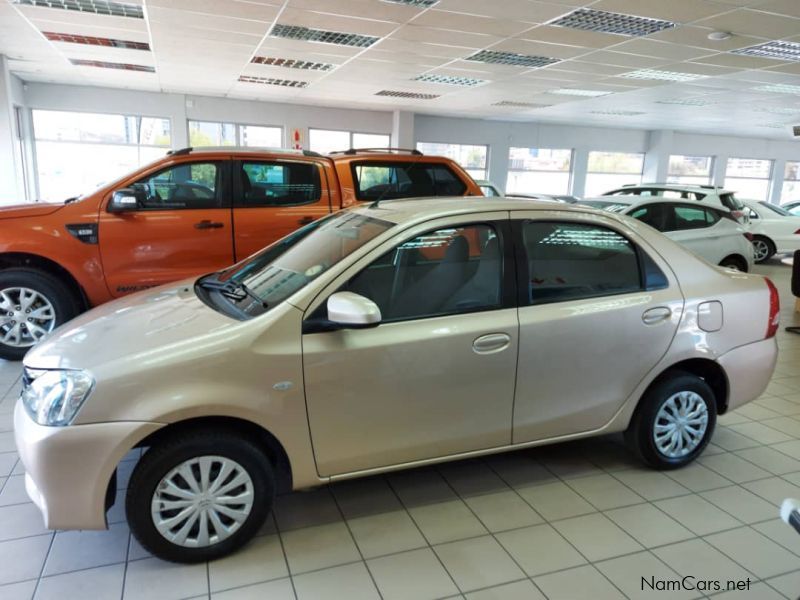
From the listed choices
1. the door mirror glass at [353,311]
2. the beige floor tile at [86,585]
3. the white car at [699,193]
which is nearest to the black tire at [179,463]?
the beige floor tile at [86,585]

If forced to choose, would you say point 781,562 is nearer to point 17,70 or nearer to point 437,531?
point 437,531

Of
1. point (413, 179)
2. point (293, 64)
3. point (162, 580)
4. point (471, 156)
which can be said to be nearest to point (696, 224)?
point (413, 179)

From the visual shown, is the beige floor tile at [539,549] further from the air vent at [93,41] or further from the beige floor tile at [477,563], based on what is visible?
the air vent at [93,41]

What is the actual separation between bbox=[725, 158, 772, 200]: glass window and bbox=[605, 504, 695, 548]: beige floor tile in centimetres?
2189

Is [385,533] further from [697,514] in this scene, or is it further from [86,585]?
[697,514]

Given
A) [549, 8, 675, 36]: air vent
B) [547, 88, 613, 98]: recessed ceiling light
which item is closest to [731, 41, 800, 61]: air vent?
[549, 8, 675, 36]: air vent

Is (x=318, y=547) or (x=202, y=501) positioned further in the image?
(x=318, y=547)

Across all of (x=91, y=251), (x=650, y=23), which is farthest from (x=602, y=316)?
(x=650, y=23)

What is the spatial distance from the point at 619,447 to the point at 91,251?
4.07 metres

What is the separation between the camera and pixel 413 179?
547cm

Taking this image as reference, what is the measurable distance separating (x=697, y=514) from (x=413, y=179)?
12.2 feet

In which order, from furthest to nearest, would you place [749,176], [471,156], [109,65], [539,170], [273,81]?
[749,176]
[539,170]
[471,156]
[273,81]
[109,65]

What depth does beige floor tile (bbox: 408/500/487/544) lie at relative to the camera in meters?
2.51

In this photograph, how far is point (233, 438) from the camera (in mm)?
2229
